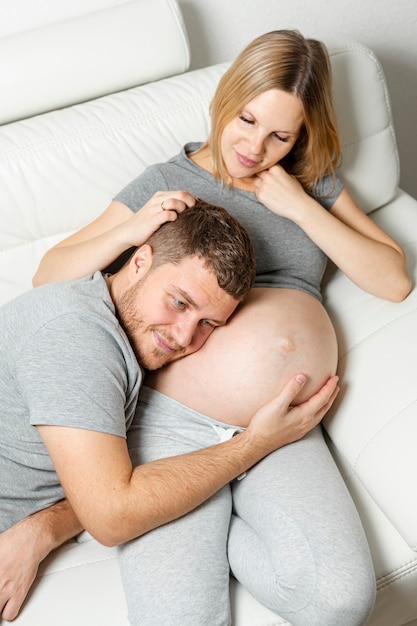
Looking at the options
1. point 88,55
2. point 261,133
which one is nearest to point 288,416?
point 261,133

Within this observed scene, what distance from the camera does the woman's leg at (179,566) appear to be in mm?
1187

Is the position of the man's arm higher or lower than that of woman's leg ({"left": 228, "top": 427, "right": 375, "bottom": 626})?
higher

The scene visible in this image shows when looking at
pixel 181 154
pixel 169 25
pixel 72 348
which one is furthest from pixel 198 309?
pixel 169 25

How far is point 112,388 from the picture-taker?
48.6 inches

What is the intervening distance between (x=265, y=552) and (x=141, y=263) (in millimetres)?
554

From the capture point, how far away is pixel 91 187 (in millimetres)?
1699

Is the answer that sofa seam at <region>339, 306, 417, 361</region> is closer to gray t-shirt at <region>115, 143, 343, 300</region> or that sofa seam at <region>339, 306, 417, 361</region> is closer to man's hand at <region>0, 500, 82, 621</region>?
gray t-shirt at <region>115, 143, 343, 300</region>

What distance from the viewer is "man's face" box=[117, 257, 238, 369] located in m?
1.34

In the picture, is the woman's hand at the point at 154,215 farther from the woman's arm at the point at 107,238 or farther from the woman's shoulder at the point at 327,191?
the woman's shoulder at the point at 327,191

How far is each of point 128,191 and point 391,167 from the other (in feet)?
2.40

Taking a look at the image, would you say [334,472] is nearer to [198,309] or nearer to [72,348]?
[198,309]

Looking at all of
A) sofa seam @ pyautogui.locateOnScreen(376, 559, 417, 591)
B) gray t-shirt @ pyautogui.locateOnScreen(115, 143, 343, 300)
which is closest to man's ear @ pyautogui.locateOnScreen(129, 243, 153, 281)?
gray t-shirt @ pyautogui.locateOnScreen(115, 143, 343, 300)

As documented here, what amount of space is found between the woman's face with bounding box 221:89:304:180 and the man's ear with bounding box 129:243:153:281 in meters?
0.34

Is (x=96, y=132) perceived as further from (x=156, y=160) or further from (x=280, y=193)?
(x=280, y=193)
